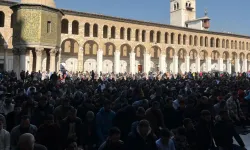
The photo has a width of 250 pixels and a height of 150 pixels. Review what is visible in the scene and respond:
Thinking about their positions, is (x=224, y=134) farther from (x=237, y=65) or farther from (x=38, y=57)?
(x=237, y=65)

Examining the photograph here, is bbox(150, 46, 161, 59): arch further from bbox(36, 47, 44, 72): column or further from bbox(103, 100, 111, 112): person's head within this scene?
bbox(103, 100, 111, 112): person's head

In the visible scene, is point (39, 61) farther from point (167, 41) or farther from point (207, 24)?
point (207, 24)

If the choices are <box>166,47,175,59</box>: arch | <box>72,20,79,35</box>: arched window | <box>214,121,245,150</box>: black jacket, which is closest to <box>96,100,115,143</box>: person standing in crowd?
<box>214,121,245,150</box>: black jacket

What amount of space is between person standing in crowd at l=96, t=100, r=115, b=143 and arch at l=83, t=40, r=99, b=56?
1363 inches

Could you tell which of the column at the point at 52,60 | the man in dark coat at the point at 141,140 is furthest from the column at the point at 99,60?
the man in dark coat at the point at 141,140

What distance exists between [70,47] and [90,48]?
Answer: 3.26 metres

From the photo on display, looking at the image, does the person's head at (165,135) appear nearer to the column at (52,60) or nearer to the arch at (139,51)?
the column at (52,60)

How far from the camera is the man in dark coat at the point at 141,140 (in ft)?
13.2

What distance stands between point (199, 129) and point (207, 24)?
57.7m

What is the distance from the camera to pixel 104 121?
595 cm

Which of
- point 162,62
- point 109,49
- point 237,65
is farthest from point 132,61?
point 237,65

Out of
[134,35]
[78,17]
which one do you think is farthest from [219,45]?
[78,17]

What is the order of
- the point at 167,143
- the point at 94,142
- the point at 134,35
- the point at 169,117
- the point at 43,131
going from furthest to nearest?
the point at 134,35, the point at 169,117, the point at 94,142, the point at 43,131, the point at 167,143

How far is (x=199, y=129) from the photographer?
5.14 m
